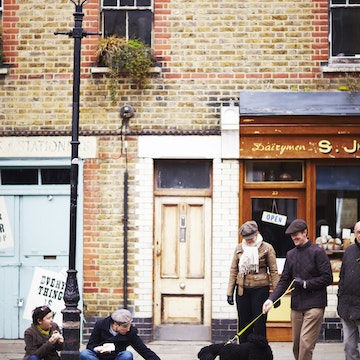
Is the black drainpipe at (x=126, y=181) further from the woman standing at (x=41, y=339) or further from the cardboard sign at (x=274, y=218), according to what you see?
the woman standing at (x=41, y=339)

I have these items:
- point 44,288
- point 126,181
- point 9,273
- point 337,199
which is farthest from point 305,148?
point 9,273

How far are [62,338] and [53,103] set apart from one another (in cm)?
435

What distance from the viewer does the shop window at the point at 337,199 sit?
482 inches

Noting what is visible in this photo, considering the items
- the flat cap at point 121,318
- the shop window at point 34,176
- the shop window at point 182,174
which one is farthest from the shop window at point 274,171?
the flat cap at point 121,318

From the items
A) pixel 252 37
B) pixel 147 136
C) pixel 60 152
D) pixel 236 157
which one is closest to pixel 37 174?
pixel 60 152

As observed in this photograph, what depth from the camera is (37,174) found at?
1238 centimetres

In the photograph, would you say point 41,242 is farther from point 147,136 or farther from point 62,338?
point 62,338

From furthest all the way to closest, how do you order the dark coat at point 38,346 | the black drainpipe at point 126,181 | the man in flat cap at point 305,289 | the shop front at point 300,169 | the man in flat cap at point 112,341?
the black drainpipe at point 126,181
the shop front at point 300,169
the man in flat cap at point 305,289
the dark coat at point 38,346
the man in flat cap at point 112,341

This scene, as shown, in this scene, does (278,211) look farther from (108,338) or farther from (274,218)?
(108,338)

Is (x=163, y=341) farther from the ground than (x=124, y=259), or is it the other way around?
(x=124, y=259)

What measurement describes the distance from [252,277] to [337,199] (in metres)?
2.68

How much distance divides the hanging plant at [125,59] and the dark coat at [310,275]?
3920mm

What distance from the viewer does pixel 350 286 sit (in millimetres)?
9219

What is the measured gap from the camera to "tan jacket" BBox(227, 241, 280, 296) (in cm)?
1024
